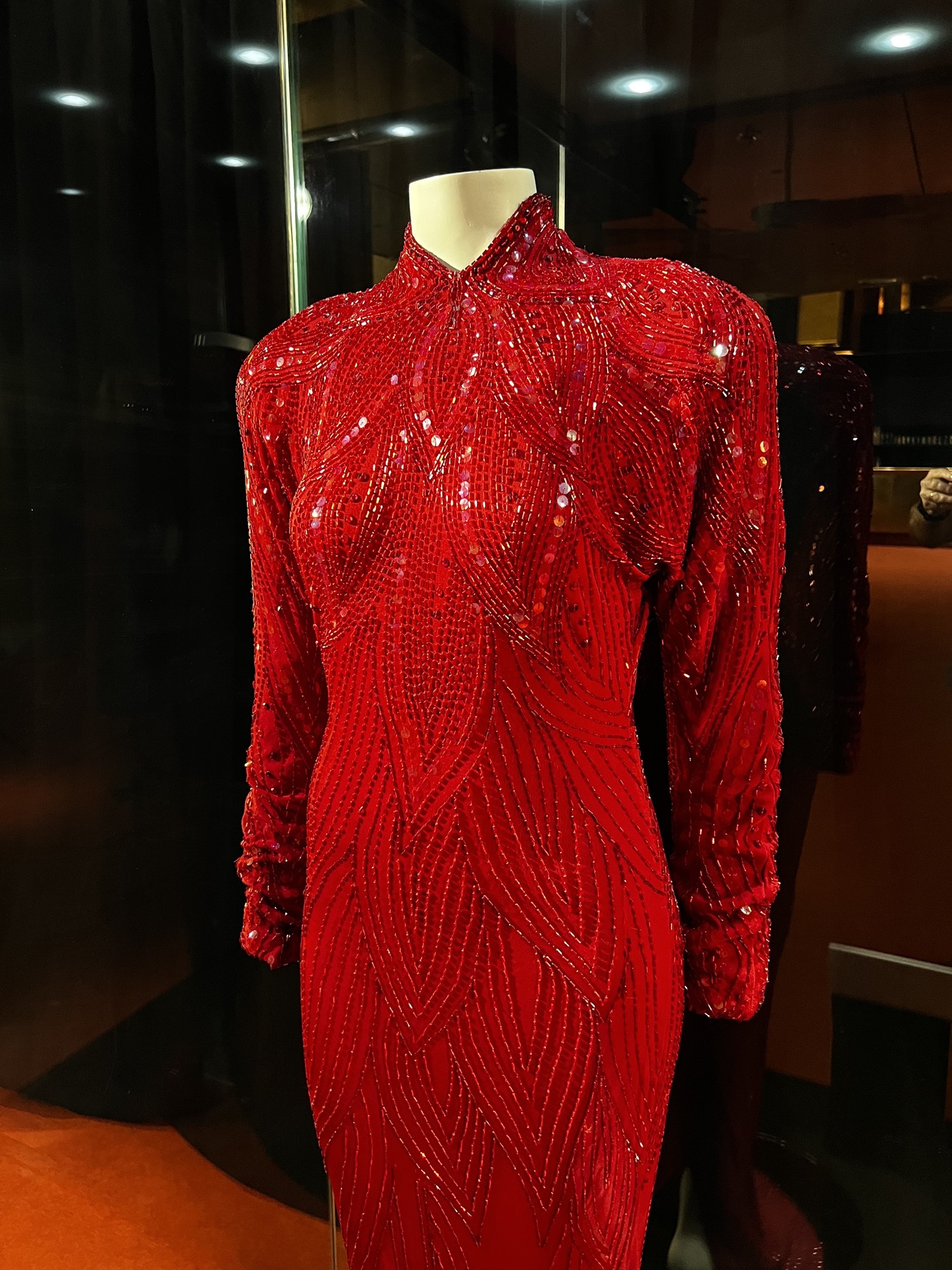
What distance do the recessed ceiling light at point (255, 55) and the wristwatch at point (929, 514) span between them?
45.7 inches

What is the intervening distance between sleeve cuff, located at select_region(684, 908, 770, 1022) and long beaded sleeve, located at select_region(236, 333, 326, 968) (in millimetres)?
449

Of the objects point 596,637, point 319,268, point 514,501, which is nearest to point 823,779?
point 596,637

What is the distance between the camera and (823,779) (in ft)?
3.93

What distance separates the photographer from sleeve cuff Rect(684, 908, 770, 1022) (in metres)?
0.93

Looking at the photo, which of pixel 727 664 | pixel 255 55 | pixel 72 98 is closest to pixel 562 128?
pixel 255 55

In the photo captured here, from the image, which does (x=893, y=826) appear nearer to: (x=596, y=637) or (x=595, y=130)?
(x=596, y=637)

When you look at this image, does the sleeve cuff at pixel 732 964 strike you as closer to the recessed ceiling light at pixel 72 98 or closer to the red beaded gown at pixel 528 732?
the red beaded gown at pixel 528 732

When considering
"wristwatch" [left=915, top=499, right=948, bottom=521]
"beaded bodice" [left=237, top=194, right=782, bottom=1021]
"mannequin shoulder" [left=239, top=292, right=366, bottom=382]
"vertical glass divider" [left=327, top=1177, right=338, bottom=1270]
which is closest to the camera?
"beaded bodice" [left=237, top=194, right=782, bottom=1021]

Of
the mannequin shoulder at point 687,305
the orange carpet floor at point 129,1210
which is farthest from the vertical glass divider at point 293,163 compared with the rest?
the orange carpet floor at point 129,1210

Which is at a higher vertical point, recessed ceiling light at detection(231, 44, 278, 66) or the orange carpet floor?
recessed ceiling light at detection(231, 44, 278, 66)

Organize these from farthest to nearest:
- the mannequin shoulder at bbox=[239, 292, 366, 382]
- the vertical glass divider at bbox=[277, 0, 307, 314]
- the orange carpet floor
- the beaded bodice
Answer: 1. the orange carpet floor
2. the vertical glass divider at bbox=[277, 0, 307, 314]
3. the mannequin shoulder at bbox=[239, 292, 366, 382]
4. the beaded bodice

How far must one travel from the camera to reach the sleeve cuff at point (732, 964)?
93cm

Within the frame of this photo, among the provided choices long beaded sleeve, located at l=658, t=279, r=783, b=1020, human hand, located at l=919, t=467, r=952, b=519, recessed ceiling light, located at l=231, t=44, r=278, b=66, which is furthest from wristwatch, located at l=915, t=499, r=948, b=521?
recessed ceiling light, located at l=231, t=44, r=278, b=66

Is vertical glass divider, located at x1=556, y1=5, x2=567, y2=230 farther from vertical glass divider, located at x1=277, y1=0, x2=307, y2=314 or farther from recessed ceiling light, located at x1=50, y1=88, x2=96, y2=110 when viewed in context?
recessed ceiling light, located at x1=50, y1=88, x2=96, y2=110
